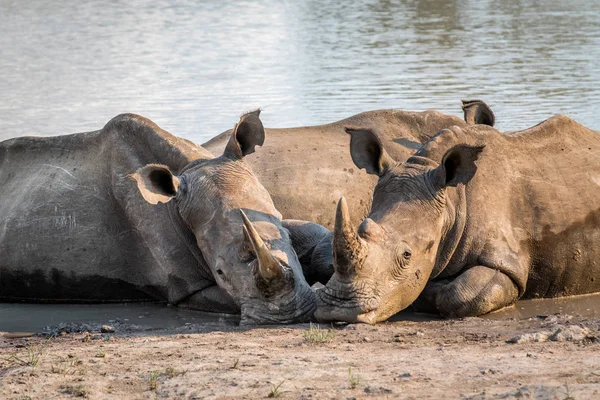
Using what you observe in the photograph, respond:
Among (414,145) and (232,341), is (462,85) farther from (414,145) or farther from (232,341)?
(232,341)

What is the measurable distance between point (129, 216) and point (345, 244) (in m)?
2.85

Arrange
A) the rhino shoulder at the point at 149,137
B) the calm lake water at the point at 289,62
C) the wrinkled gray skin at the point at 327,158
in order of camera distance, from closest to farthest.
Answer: the rhino shoulder at the point at 149,137
the wrinkled gray skin at the point at 327,158
the calm lake water at the point at 289,62

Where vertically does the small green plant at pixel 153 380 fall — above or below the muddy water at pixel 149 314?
above

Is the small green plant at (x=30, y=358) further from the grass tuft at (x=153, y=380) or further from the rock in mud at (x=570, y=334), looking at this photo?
the rock in mud at (x=570, y=334)

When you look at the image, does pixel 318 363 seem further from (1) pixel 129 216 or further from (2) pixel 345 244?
(1) pixel 129 216

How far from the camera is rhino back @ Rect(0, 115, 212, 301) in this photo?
11.0m

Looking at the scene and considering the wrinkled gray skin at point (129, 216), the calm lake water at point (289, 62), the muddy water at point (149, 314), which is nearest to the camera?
the muddy water at point (149, 314)

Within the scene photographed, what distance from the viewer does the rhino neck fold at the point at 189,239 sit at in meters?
10.5

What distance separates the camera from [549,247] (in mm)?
10477

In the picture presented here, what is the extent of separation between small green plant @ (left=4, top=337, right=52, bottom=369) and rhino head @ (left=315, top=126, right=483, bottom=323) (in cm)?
190

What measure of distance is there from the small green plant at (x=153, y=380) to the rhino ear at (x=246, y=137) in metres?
3.43

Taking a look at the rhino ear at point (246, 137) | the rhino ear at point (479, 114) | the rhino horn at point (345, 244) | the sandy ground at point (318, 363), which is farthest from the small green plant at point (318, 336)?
the rhino ear at point (479, 114)

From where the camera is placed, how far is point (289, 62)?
25.5m

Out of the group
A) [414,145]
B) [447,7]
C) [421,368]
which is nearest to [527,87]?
[414,145]
